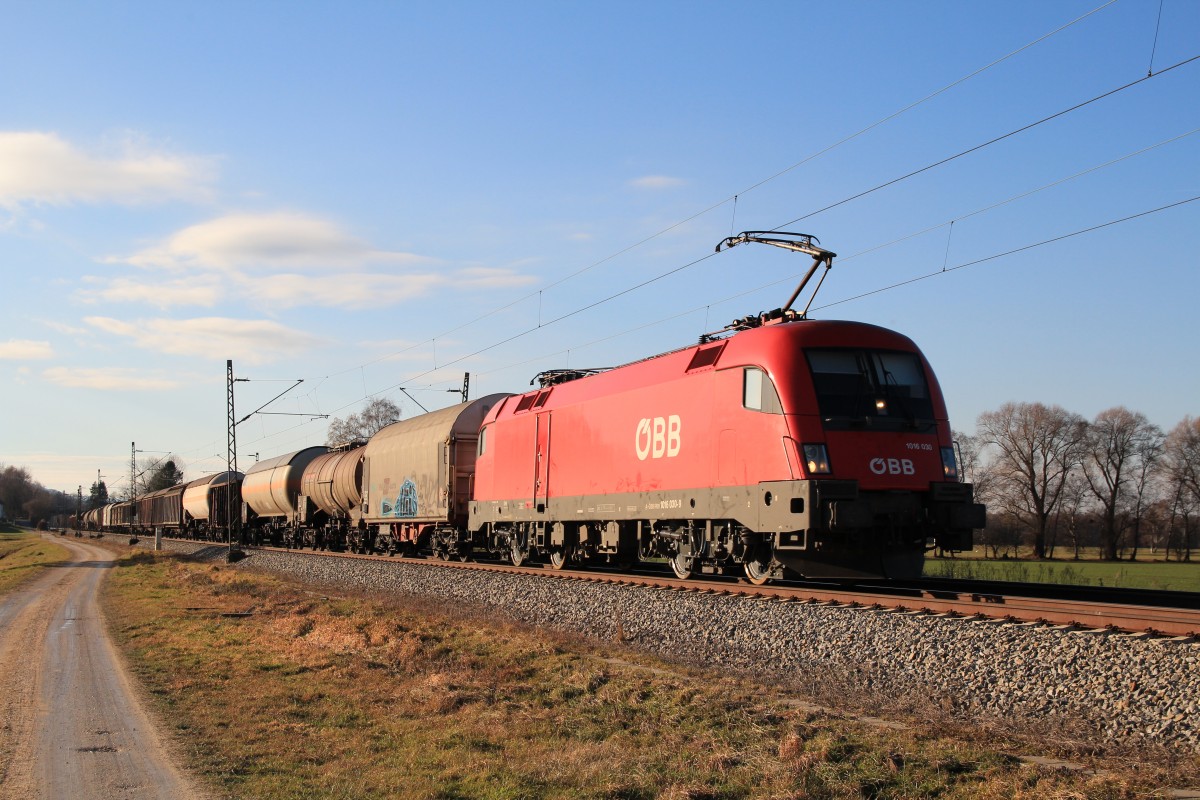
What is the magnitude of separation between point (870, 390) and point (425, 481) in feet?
59.1

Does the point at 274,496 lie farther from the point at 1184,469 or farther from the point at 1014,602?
the point at 1184,469

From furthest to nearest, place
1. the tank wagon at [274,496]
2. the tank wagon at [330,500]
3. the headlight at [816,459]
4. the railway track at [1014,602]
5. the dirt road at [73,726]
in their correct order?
the tank wagon at [274,496]
the tank wagon at [330,500]
the headlight at [816,459]
the railway track at [1014,602]
the dirt road at [73,726]

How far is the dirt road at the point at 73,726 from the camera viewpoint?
23.3ft

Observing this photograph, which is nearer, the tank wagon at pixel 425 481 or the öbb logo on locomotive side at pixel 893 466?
the öbb logo on locomotive side at pixel 893 466

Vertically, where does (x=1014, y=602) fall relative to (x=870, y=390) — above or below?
below

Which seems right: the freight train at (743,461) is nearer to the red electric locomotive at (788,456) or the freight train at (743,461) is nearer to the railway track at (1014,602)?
the red electric locomotive at (788,456)

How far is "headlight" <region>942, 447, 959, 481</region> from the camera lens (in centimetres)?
1455

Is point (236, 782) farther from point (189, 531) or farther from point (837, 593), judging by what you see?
point (189, 531)

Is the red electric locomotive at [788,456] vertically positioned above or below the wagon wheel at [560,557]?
above

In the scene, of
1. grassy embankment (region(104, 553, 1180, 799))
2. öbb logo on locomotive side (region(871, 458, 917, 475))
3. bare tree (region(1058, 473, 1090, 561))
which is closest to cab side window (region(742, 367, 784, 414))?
öbb logo on locomotive side (region(871, 458, 917, 475))

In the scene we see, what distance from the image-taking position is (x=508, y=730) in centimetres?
859

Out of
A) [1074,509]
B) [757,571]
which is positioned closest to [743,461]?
[757,571]

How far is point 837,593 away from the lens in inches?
528

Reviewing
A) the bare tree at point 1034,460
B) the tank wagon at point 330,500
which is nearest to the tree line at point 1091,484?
the bare tree at point 1034,460
